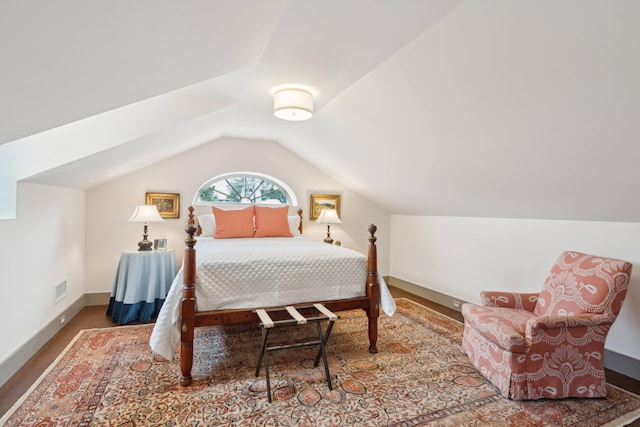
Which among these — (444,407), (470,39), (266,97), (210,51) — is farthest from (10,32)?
(444,407)

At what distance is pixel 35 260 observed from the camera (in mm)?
2506

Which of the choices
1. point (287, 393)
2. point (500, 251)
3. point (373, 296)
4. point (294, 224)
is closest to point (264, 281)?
point (287, 393)

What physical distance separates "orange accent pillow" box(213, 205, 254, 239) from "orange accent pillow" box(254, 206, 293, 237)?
106mm

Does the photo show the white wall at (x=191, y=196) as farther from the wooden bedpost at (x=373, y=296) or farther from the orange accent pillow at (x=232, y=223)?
the wooden bedpost at (x=373, y=296)

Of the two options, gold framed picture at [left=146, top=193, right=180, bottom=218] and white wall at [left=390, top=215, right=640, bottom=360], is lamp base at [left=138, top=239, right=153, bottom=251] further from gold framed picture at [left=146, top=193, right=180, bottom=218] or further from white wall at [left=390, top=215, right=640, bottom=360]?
white wall at [left=390, top=215, right=640, bottom=360]

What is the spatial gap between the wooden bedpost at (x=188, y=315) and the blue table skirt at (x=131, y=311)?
150 centimetres

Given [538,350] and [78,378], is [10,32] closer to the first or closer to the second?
[78,378]

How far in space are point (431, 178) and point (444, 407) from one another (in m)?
2.05

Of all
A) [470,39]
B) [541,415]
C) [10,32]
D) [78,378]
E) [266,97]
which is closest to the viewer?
[10,32]

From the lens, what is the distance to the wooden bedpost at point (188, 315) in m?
2.06

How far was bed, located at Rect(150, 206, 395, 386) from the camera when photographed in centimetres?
208

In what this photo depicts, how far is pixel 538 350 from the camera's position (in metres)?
1.90

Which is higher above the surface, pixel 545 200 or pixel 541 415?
pixel 545 200

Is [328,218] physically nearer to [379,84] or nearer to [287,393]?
[379,84]
